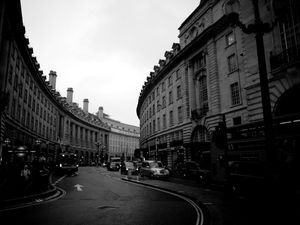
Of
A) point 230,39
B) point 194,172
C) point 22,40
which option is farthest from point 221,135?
point 22,40

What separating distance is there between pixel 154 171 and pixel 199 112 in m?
11.3

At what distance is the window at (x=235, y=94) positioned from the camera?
2506cm

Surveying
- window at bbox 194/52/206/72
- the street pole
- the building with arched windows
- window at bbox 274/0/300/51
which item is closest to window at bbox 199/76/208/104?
the building with arched windows

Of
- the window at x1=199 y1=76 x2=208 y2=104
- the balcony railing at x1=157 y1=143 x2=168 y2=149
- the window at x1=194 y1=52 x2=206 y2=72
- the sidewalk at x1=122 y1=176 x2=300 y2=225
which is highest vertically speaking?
the window at x1=194 y1=52 x2=206 y2=72

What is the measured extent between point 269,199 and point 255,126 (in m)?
5.55

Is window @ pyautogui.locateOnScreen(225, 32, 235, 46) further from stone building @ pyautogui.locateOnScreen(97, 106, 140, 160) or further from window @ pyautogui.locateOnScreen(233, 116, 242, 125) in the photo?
stone building @ pyautogui.locateOnScreen(97, 106, 140, 160)

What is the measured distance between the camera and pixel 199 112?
31375mm

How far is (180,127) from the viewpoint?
35.5 metres

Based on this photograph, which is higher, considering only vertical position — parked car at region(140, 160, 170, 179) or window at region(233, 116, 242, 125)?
window at region(233, 116, 242, 125)

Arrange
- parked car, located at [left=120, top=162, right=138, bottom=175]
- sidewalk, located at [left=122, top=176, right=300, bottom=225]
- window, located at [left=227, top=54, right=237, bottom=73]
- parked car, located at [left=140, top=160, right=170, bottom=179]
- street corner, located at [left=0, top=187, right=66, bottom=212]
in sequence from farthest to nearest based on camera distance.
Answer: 1. parked car, located at [left=120, top=162, right=138, bottom=175]
2. window, located at [left=227, top=54, right=237, bottom=73]
3. parked car, located at [left=140, top=160, right=170, bottom=179]
4. street corner, located at [left=0, top=187, right=66, bottom=212]
5. sidewalk, located at [left=122, top=176, right=300, bottom=225]

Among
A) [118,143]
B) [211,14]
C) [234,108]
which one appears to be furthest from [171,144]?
[118,143]

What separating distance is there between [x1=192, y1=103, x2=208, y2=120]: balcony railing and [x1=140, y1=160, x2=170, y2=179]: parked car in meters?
8.50

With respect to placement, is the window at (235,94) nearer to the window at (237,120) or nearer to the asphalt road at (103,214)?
the window at (237,120)

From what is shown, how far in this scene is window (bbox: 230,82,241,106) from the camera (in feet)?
82.2
